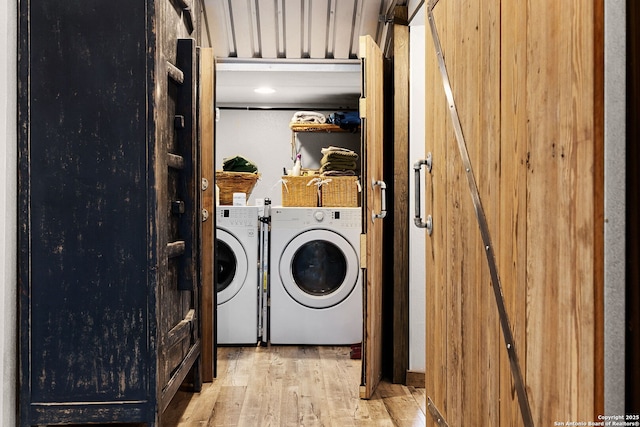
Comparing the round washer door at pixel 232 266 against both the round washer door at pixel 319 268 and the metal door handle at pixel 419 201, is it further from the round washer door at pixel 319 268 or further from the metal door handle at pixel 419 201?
the metal door handle at pixel 419 201

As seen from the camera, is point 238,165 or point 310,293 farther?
point 238,165

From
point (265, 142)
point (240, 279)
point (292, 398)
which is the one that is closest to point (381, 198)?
point (292, 398)

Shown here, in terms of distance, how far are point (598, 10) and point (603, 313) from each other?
0.49 meters

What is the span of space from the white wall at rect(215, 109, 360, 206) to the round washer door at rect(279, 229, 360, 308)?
64.5 inches

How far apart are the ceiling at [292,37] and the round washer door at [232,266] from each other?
47.4 inches

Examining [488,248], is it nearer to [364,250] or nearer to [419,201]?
[419,201]

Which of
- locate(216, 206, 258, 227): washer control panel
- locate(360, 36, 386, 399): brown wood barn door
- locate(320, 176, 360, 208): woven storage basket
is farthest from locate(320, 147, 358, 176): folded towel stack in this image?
locate(360, 36, 386, 399): brown wood barn door

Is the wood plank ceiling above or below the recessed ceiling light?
above

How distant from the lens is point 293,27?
416 cm

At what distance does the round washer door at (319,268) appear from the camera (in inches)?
172

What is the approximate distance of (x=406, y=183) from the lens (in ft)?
11.2

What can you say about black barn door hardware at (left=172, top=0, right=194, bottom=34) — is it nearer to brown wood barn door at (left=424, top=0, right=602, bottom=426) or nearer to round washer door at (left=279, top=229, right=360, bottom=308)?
brown wood barn door at (left=424, top=0, right=602, bottom=426)

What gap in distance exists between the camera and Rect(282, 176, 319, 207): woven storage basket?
4.54 meters

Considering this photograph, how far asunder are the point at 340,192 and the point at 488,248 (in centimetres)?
295
